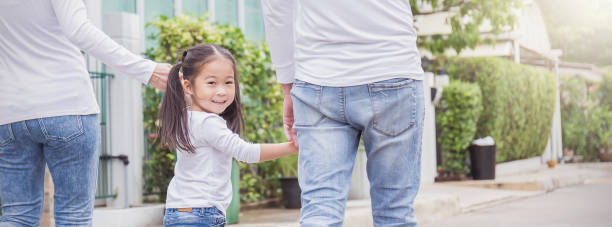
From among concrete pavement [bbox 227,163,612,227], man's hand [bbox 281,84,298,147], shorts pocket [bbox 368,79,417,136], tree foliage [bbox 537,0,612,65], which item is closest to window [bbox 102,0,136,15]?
concrete pavement [bbox 227,163,612,227]

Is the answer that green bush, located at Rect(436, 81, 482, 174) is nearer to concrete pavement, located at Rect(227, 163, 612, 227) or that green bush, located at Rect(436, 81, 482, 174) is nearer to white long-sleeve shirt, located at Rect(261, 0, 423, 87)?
concrete pavement, located at Rect(227, 163, 612, 227)

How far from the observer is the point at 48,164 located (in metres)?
3.04

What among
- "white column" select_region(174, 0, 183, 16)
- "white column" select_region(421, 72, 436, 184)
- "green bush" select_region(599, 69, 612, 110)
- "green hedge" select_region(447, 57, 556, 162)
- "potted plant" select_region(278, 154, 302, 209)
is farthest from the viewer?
"green bush" select_region(599, 69, 612, 110)

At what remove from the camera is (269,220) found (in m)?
6.94

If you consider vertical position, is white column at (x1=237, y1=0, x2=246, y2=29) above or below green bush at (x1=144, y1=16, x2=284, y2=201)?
above

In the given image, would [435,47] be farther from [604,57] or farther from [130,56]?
[604,57]

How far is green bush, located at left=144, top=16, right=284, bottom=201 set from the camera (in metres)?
7.33

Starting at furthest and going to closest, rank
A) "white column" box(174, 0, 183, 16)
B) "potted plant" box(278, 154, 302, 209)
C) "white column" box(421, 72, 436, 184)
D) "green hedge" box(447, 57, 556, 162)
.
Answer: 1. "green hedge" box(447, 57, 556, 162)
2. "white column" box(421, 72, 436, 184)
3. "white column" box(174, 0, 183, 16)
4. "potted plant" box(278, 154, 302, 209)

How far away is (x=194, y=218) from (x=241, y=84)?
15.5 feet

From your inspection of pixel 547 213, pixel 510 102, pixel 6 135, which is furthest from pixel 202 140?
pixel 510 102

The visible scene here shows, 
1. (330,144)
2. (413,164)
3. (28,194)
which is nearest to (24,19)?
(28,194)

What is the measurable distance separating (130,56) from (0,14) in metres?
0.53

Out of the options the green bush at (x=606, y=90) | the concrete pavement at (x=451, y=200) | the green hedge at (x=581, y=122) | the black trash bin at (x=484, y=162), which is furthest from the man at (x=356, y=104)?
the green bush at (x=606, y=90)

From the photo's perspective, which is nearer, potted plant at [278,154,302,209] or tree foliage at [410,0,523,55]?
potted plant at [278,154,302,209]
